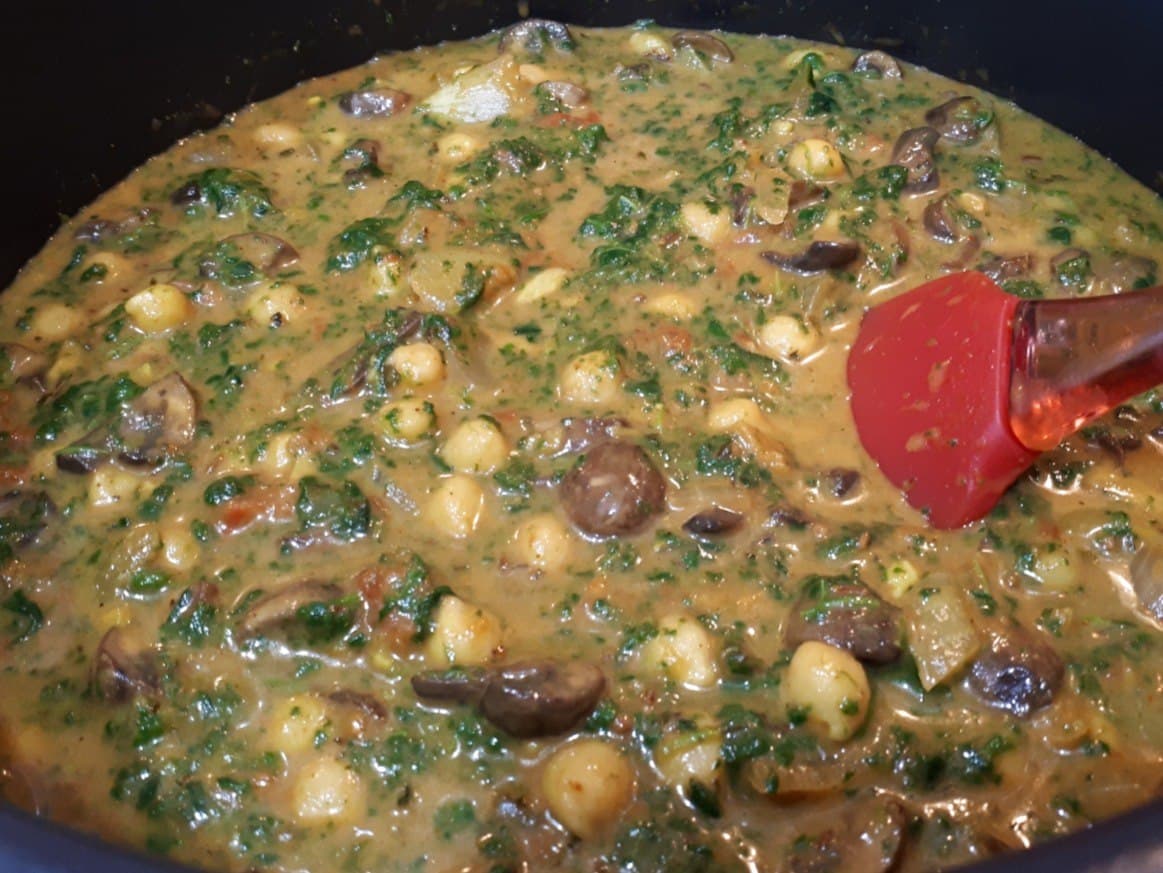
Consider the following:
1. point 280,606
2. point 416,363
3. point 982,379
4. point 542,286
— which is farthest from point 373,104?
point 982,379

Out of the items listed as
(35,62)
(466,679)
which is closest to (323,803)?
(466,679)

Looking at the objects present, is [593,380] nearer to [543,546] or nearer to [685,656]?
[543,546]

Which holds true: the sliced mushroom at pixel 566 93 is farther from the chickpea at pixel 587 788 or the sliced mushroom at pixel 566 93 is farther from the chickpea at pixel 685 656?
the chickpea at pixel 587 788

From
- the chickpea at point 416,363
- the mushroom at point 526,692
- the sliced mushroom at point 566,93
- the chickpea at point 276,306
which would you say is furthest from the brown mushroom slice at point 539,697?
the sliced mushroom at point 566,93

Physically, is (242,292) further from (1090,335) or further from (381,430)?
(1090,335)

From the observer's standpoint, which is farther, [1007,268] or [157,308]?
[1007,268]

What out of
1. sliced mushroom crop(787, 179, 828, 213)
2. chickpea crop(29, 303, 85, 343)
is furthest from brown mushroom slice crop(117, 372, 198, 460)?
sliced mushroom crop(787, 179, 828, 213)
